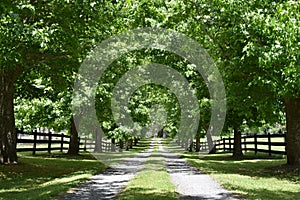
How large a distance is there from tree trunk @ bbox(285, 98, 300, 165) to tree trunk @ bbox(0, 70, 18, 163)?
1155cm

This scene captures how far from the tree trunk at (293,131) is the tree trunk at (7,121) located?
37.9 ft

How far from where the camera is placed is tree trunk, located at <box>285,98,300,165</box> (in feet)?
50.4

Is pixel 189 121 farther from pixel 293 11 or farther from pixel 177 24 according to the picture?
pixel 293 11

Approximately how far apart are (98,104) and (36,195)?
15.9 meters

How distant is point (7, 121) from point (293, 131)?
1195 cm

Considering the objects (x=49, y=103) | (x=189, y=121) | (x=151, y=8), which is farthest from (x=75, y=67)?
(x=189, y=121)

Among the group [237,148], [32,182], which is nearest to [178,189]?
[32,182]

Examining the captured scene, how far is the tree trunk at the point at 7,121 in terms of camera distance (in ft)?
→ 50.9

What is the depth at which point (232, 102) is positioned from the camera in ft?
52.9

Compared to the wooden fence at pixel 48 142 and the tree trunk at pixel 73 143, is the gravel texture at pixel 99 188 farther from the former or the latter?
the tree trunk at pixel 73 143

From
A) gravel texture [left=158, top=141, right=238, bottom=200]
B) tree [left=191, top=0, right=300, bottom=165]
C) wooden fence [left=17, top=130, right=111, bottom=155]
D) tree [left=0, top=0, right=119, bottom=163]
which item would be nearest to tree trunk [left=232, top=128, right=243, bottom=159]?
tree [left=191, top=0, right=300, bottom=165]

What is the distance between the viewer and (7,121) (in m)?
15.8

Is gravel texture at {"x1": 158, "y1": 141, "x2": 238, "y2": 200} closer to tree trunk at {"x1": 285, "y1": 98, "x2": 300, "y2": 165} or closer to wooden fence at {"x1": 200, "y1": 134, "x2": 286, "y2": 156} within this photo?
tree trunk at {"x1": 285, "y1": 98, "x2": 300, "y2": 165}

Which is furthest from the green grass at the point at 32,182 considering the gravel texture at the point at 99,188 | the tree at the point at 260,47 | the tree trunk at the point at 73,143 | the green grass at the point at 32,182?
the tree trunk at the point at 73,143
